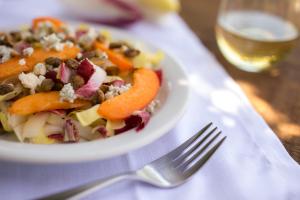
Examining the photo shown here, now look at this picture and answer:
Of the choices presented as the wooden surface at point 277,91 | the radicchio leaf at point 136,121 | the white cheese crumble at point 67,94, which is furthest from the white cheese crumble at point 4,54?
the wooden surface at point 277,91

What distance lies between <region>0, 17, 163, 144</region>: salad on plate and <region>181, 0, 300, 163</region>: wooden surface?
35 cm

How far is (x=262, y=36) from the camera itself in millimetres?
1295

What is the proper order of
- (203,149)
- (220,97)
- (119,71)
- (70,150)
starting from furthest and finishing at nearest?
(220,97) < (119,71) < (203,149) < (70,150)

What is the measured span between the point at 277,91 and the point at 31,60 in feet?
2.53

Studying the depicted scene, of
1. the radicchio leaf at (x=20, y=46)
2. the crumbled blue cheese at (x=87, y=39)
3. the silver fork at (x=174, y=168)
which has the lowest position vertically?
the silver fork at (x=174, y=168)

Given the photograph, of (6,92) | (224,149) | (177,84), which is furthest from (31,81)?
(224,149)

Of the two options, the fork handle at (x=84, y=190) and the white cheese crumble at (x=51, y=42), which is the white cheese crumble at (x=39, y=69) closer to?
the white cheese crumble at (x=51, y=42)

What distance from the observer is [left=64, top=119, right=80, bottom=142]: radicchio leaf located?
2.76 ft

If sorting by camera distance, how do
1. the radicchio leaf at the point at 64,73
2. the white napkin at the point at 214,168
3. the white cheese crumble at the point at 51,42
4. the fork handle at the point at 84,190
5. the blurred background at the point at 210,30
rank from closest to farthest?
the fork handle at the point at 84,190 < the white napkin at the point at 214,168 < the radicchio leaf at the point at 64,73 < the white cheese crumble at the point at 51,42 < the blurred background at the point at 210,30

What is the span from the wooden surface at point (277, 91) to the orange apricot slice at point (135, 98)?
14.2 inches

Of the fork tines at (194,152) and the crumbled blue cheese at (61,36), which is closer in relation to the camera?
the fork tines at (194,152)

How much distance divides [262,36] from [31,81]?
2.50 feet

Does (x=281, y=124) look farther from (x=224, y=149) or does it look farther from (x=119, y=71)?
(x=119, y=71)

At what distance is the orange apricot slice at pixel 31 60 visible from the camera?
944 millimetres
